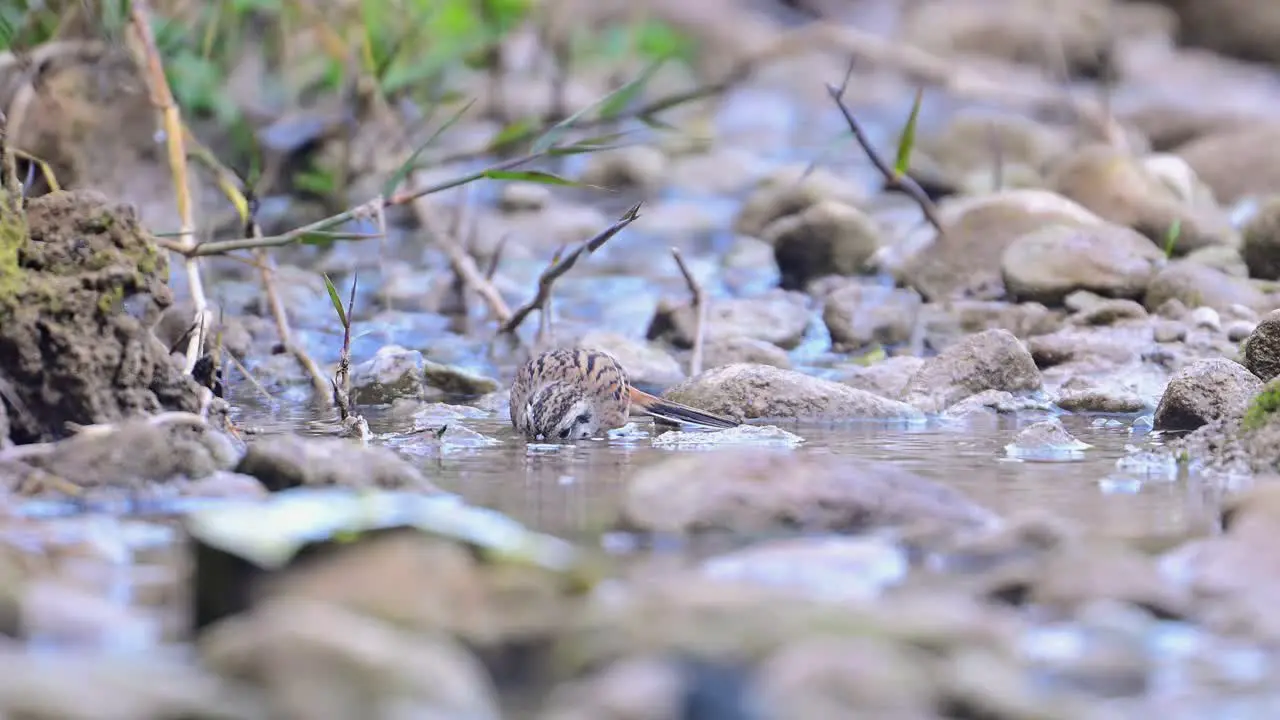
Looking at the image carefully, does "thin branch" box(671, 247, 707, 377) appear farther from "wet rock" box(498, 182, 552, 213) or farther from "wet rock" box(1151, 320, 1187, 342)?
"wet rock" box(498, 182, 552, 213)

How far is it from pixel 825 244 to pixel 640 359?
88.4 inches

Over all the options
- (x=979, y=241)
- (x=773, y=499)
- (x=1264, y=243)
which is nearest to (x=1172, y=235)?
(x=1264, y=243)

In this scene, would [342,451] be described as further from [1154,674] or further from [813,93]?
[813,93]

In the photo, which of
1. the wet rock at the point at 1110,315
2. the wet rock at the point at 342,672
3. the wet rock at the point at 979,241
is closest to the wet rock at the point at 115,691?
the wet rock at the point at 342,672

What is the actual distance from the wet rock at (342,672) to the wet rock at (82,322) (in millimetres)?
1840

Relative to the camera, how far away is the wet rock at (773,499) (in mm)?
2947

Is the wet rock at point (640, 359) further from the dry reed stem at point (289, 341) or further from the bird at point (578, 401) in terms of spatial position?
the dry reed stem at point (289, 341)

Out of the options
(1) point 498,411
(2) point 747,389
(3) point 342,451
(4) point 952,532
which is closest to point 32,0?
(1) point 498,411

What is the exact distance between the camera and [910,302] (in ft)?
22.9

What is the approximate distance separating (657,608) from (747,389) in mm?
2794

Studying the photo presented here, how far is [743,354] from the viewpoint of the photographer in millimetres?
5969

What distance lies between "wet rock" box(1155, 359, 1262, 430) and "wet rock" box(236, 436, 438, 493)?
228 cm

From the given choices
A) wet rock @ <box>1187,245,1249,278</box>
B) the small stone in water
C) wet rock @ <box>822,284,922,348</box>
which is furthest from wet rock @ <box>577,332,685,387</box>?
wet rock @ <box>1187,245,1249,278</box>

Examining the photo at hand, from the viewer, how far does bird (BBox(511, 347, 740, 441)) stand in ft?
15.1
